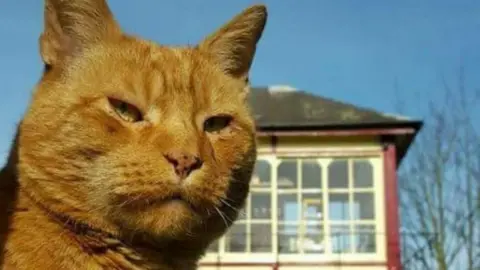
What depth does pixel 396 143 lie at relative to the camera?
46.1 feet

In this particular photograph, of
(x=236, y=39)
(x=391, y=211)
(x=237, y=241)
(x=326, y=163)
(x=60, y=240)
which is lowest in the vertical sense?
(x=60, y=240)

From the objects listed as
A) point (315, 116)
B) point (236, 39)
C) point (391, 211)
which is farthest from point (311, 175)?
point (236, 39)

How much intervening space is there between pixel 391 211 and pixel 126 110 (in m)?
11.6

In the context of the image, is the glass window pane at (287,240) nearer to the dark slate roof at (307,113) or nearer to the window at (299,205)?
the window at (299,205)

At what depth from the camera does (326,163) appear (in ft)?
45.6

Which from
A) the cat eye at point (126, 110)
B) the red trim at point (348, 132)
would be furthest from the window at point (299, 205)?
the cat eye at point (126, 110)

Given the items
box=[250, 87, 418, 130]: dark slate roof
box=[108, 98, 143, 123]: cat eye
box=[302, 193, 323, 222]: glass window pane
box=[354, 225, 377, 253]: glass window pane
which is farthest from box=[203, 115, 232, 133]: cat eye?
box=[302, 193, 323, 222]: glass window pane

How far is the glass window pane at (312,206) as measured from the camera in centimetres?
1395

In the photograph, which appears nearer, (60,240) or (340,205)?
(60,240)

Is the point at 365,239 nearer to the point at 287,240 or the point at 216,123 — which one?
the point at 287,240

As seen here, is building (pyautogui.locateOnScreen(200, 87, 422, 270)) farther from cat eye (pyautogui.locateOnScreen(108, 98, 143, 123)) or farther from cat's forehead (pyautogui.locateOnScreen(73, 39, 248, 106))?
cat eye (pyautogui.locateOnScreen(108, 98, 143, 123))

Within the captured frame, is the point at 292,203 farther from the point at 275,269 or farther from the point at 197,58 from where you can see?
the point at 197,58

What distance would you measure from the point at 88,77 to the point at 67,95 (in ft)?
0.32

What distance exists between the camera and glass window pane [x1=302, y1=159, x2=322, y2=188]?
14.0 metres
